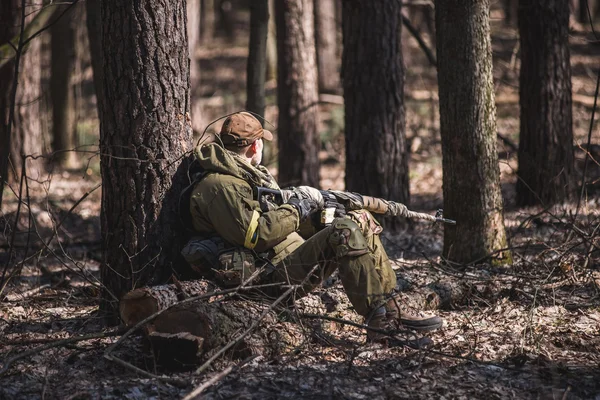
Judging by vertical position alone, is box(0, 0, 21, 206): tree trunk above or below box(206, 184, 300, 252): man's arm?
above

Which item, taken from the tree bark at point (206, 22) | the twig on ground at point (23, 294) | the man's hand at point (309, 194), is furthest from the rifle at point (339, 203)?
the tree bark at point (206, 22)

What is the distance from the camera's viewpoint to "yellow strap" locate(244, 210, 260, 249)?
17.6ft

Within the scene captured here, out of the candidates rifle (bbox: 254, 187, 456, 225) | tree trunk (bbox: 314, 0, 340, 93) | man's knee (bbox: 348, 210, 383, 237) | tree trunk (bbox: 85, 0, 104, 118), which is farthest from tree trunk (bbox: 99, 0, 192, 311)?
tree trunk (bbox: 314, 0, 340, 93)

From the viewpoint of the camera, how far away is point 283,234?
5.55 m

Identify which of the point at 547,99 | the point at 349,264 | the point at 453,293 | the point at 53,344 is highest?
the point at 547,99

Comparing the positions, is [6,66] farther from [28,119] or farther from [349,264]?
[349,264]

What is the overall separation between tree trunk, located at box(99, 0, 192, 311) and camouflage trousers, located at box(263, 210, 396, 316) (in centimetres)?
92

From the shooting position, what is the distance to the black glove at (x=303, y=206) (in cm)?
568

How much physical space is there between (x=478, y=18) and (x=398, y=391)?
3.57 metres

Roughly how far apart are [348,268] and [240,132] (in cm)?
131

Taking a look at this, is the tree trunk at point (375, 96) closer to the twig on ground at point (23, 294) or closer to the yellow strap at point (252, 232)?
the twig on ground at point (23, 294)

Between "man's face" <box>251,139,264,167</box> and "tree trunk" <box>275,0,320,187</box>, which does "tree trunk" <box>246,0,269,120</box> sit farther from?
"man's face" <box>251,139,264,167</box>

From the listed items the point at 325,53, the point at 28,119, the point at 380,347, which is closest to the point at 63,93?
the point at 28,119

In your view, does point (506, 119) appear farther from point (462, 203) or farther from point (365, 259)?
point (365, 259)
